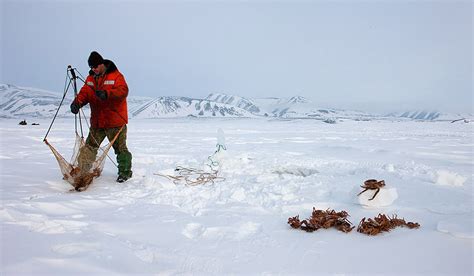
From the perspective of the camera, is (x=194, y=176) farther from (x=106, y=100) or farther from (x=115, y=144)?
(x=106, y=100)

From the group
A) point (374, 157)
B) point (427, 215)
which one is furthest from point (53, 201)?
point (374, 157)

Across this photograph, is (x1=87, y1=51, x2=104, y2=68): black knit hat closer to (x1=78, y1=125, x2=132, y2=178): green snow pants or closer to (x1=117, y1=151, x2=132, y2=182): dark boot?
(x1=78, y1=125, x2=132, y2=178): green snow pants

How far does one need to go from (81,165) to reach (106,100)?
0.94 m

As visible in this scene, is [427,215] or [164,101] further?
[164,101]

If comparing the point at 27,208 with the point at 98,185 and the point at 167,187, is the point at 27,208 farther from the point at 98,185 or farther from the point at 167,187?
the point at 167,187

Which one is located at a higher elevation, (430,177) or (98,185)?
(430,177)

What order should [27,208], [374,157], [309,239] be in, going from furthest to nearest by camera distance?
[374,157] < [27,208] < [309,239]

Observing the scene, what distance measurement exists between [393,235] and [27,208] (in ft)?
10.9

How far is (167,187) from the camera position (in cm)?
407

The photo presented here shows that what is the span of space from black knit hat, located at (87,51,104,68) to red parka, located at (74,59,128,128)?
0.09 m

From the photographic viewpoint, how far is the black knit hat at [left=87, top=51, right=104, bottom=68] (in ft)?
13.3

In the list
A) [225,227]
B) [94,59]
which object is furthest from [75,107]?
[225,227]

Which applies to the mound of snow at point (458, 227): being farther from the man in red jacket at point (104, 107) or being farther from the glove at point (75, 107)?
the glove at point (75, 107)

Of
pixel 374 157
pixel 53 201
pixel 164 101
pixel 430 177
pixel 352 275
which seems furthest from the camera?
pixel 164 101
